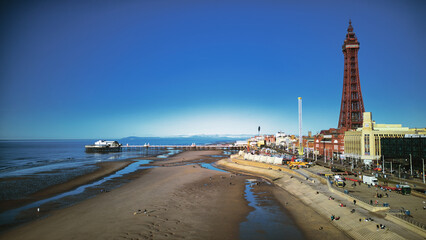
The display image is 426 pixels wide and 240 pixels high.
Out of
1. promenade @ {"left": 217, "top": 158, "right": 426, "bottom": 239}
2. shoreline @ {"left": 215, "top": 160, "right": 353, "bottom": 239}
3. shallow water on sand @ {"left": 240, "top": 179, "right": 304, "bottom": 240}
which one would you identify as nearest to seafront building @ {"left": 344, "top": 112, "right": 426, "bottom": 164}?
promenade @ {"left": 217, "top": 158, "right": 426, "bottom": 239}

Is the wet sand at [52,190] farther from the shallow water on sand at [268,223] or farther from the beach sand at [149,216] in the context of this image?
the shallow water on sand at [268,223]

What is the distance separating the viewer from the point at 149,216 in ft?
86.1

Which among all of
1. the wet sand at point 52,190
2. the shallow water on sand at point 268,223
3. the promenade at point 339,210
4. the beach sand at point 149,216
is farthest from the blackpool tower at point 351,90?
the wet sand at point 52,190

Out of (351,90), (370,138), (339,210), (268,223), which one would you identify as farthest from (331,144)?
(268,223)

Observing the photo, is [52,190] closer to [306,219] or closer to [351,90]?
[306,219]

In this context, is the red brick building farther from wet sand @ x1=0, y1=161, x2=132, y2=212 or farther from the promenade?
wet sand @ x1=0, y1=161, x2=132, y2=212

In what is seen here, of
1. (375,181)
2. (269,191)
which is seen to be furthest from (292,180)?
(375,181)

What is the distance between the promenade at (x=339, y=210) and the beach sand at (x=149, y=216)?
853 centimetres

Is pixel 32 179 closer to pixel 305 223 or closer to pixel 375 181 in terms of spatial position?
pixel 305 223

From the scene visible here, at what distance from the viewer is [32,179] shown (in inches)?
1886

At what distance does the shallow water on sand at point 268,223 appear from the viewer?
2150 centimetres

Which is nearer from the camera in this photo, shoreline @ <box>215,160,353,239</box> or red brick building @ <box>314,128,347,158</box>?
shoreline @ <box>215,160,353,239</box>

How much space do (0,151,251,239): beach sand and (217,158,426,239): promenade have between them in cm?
853

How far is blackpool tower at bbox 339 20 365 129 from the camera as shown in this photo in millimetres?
91375
